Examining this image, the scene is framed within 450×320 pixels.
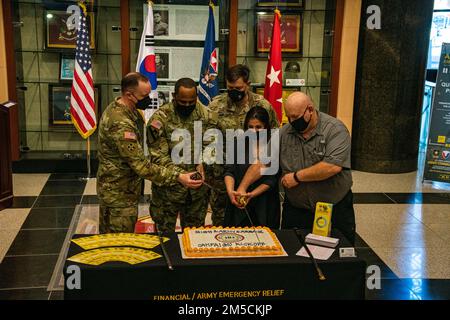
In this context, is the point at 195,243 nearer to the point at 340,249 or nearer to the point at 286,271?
the point at 286,271

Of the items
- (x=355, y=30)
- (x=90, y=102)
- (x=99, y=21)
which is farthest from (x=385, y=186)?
(x=99, y=21)

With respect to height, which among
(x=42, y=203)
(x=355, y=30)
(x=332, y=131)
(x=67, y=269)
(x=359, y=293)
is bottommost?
(x=42, y=203)

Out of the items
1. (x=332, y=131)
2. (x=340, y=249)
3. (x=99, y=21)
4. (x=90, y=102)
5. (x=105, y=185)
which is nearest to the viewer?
(x=340, y=249)

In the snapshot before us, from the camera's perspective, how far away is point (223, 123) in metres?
4.44

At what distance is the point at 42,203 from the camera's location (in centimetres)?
606

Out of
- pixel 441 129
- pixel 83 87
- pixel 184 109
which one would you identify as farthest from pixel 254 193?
pixel 441 129

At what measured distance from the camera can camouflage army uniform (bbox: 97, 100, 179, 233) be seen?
11.7 feet

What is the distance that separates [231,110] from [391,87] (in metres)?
3.63

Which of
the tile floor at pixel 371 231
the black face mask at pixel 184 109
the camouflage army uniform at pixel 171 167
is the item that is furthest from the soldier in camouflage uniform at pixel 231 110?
the tile floor at pixel 371 231

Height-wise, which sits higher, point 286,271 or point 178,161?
point 178,161

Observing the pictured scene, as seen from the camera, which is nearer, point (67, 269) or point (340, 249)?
point (67, 269)

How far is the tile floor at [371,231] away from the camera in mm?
4180

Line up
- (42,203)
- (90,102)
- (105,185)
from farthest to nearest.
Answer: (90,102) → (42,203) → (105,185)

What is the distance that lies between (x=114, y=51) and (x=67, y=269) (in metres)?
5.25
